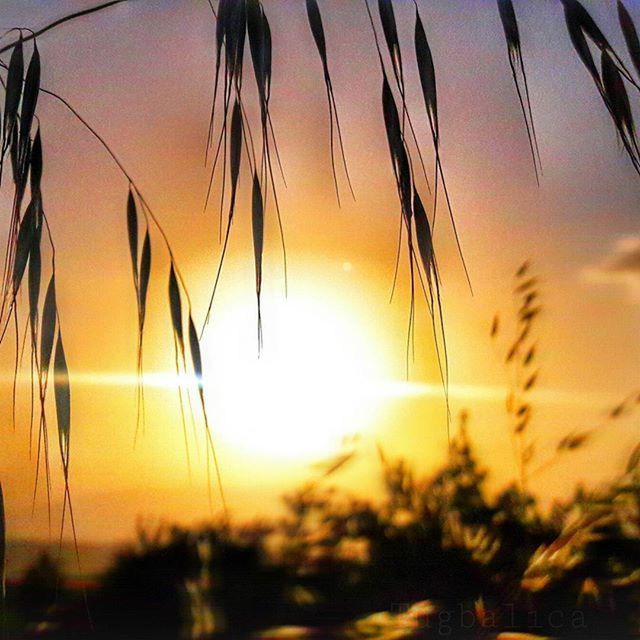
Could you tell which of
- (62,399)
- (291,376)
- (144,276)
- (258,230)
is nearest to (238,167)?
(258,230)

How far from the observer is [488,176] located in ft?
3.85

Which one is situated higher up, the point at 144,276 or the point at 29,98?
the point at 29,98

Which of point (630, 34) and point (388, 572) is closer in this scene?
point (388, 572)

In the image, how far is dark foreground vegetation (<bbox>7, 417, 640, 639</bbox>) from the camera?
1062 millimetres

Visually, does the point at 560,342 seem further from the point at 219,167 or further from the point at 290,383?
the point at 219,167

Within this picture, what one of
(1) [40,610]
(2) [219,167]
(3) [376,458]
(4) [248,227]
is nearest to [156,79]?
(2) [219,167]

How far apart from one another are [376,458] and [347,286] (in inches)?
10.8

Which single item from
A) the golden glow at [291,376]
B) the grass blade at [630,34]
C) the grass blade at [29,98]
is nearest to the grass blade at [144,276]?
the golden glow at [291,376]

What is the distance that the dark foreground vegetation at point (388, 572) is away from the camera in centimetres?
106

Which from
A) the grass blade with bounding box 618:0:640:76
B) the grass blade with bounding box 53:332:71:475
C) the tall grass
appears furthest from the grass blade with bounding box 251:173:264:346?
the grass blade with bounding box 618:0:640:76

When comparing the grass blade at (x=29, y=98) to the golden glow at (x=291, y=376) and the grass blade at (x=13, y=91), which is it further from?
the golden glow at (x=291, y=376)

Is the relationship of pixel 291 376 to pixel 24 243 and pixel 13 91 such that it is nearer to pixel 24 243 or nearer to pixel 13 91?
pixel 24 243

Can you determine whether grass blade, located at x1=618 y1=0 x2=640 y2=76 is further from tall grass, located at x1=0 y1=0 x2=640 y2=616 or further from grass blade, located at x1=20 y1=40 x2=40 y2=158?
grass blade, located at x1=20 y1=40 x2=40 y2=158

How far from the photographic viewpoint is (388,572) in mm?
1079
